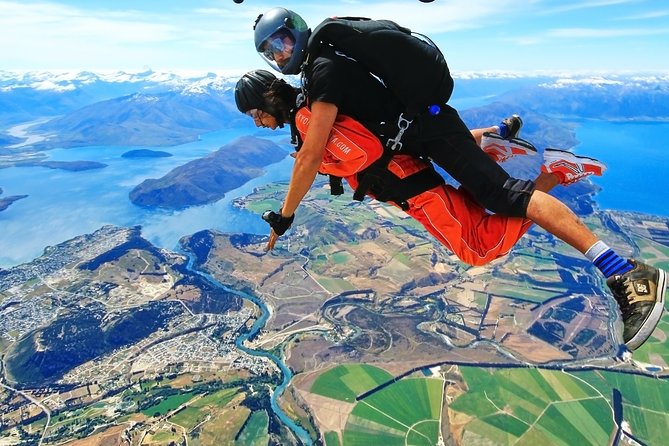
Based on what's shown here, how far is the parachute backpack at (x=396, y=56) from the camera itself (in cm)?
286

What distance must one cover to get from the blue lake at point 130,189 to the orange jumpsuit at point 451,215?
176 ft

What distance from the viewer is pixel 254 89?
11.1 feet

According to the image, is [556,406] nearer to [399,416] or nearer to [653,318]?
[399,416]

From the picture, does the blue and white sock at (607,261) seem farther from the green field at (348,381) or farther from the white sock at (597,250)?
the green field at (348,381)

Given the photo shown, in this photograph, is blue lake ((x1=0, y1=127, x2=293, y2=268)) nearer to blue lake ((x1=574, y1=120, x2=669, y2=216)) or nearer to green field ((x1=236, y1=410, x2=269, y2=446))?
green field ((x1=236, y1=410, x2=269, y2=446))

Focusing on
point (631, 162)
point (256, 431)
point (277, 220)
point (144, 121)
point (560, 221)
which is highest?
point (560, 221)

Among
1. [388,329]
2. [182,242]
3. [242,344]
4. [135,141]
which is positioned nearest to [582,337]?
[388,329]

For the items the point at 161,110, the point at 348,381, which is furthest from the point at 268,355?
the point at 161,110

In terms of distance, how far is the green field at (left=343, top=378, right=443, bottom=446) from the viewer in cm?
2289

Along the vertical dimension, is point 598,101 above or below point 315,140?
below

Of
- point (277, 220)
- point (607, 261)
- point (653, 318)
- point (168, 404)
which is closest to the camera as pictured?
point (653, 318)

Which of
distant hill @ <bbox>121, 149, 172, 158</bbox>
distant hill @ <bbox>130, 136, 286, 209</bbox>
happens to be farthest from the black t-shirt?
distant hill @ <bbox>121, 149, 172, 158</bbox>

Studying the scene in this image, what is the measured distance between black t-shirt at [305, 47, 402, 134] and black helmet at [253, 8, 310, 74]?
0.25 m

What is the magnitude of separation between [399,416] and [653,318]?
24637 mm
